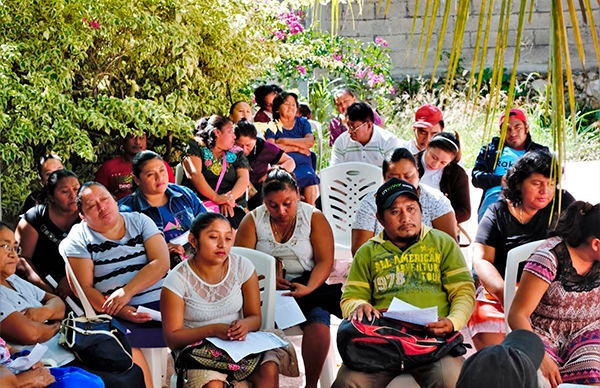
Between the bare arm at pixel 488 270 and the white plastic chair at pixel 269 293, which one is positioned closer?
the bare arm at pixel 488 270

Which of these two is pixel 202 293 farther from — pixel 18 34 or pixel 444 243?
pixel 18 34

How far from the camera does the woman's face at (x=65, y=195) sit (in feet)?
15.0

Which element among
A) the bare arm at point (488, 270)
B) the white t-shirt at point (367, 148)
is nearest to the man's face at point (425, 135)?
the white t-shirt at point (367, 148)

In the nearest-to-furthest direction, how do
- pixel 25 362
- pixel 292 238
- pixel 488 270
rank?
pixel 25 362
pixel 488 270
pixel 292 238

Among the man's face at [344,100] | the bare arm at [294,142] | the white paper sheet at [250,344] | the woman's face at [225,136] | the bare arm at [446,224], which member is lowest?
the white paper sheet at [250,344]

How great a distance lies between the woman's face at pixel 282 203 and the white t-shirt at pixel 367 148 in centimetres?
247

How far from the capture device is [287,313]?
3.99 metres

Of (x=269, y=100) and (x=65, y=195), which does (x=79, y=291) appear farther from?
(x=269, y=100)

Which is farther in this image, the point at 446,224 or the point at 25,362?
the point at 446,224

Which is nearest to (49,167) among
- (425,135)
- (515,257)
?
(425,135)

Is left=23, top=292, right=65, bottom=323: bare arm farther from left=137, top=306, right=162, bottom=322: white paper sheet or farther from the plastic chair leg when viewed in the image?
the plastic chair leg

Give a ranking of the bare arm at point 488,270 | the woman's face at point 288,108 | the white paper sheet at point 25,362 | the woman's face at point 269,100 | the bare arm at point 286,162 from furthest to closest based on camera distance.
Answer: the woman's face at point 269,100 → the woman's face at point 288,108 → the bare arm at point 286,162 → the bare arm at point 488,270 → the white paper sheet at point 25,362

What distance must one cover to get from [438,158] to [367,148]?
1.49 metres

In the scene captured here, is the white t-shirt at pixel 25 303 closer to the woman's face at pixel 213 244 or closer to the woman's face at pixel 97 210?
the woman's face at pixel 97 210
